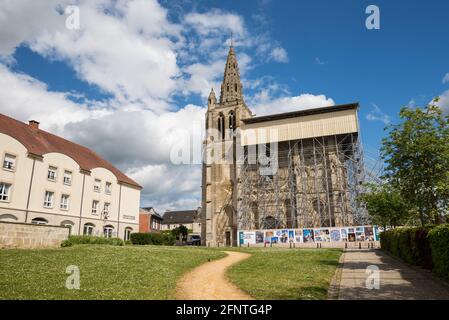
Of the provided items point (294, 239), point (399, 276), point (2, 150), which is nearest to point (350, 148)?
point (294, 239)

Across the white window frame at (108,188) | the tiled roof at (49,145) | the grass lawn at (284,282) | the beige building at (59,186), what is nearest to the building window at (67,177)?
the beige building at (59,186)

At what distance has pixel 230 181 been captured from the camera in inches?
1941

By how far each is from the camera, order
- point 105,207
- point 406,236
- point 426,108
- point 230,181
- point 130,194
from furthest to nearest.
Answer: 1. point 230,181
2. point 130,194
3. point 105,207
4. point 406,236
5. point 426,108

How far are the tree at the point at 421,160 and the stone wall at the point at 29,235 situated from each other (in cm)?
1901

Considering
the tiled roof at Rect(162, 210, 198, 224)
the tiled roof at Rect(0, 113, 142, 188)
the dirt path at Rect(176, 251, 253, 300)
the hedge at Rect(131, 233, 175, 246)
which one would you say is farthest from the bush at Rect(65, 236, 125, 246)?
the tiled roof at Rect(162, 210, 198, 224)

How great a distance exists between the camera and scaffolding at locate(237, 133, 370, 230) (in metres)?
39.2

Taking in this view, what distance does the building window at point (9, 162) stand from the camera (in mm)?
25669

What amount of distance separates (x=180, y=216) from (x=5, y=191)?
73.9 metres

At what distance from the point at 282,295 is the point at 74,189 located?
28369mm

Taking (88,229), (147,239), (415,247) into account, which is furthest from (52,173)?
(415,247)

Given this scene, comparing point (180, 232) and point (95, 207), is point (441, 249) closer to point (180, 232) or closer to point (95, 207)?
point (95, 207)

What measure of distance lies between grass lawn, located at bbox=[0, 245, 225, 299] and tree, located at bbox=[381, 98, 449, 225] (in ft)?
33.4

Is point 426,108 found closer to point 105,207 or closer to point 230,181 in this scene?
point 105,207

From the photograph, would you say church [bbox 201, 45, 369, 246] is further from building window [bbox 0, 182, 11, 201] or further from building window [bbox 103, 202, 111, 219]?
building window [bbox 0, 182, 11, 201]
